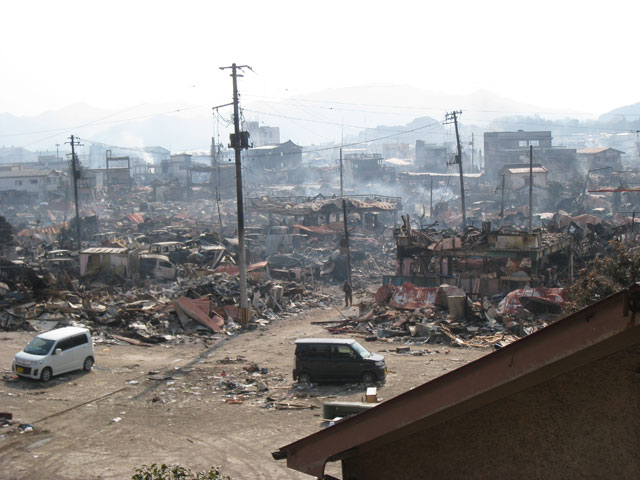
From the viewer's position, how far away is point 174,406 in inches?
555

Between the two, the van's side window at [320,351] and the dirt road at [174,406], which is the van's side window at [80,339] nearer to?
the dirt road at [174,406]

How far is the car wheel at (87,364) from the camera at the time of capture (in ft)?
54.0

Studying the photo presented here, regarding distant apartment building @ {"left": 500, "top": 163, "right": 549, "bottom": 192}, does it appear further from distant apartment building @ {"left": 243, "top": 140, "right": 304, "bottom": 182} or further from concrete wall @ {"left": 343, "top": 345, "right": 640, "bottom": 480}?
concrete wall @ {"left": 343, "top": 345, "right": 640, "bottom": 480}

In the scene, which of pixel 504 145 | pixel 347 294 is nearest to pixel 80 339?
pixel 347 294

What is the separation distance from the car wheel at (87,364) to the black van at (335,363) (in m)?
5.63

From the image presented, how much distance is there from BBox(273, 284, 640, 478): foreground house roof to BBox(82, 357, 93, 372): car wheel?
45.1 feet

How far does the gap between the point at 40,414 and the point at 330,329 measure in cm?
1196

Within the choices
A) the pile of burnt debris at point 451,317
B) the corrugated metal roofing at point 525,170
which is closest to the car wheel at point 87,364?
the pile of burnt debris at point 451,317

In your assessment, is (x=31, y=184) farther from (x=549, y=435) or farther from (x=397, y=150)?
(x=397, y=150)

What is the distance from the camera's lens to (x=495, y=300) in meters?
25.6

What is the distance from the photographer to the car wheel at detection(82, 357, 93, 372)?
648 inches

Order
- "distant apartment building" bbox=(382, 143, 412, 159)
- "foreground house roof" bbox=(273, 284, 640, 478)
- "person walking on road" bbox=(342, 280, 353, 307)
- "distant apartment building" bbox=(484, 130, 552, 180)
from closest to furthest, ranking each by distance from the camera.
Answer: "foreground house roof" bbox=(273, 284, 640, 478), "person walking on road" bbox=(342, 280, 353, 307), "distant apartment building" bbox=(484, 130, 552, 180), "distant apartment building" bbox=(382, 143, 412, 159)

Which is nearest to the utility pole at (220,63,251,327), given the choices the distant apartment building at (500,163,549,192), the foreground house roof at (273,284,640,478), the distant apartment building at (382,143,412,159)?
the foreground house roof at (273,284,640,478)

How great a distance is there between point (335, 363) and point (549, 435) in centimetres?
1222
